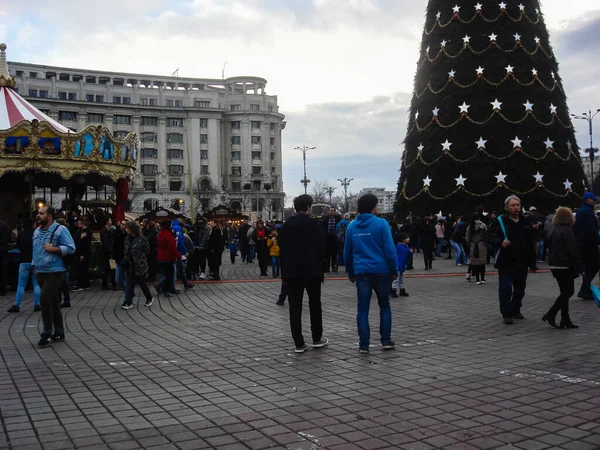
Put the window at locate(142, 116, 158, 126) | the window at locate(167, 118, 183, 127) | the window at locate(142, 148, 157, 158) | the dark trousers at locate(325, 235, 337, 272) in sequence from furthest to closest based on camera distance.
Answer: the window at locate(167, 118, 183, 127) → the window at locate(142, 148, 157, 158) → the window at locate(142, 116, 158, 126) → the dark trousers at locate(325, 235, 337, 272)

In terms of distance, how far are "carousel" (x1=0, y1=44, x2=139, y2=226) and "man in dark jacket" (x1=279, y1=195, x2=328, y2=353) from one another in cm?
1370

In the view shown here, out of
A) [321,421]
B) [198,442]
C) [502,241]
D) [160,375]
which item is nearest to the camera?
[198,442]

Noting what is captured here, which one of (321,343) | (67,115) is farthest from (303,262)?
(67,115)

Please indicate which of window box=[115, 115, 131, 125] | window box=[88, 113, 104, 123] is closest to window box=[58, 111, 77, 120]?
window box=[88, 113, 104, 123]

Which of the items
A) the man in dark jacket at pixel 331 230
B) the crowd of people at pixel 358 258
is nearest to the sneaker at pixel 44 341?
the crowd of people at pixel 358 258

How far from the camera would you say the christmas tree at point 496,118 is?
22500 millimetres

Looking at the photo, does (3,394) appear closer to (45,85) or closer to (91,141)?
(91,141)

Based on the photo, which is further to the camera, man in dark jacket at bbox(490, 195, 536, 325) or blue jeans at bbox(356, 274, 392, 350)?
man in dark jacket at bbox(490, 195, 536, 325)

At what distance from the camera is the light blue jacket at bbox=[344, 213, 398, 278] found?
23.0 feet

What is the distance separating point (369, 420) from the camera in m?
4.55

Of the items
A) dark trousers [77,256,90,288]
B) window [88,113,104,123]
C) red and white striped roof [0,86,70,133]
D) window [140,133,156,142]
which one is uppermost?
window [88,113,104,123]

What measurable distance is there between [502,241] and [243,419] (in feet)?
18.2

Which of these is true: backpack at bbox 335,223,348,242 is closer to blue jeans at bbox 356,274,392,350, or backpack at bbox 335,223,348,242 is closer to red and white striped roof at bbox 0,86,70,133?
red and white striped roof at bbox 0,86,70,133

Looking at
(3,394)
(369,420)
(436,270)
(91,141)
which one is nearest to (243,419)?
(369,420)
